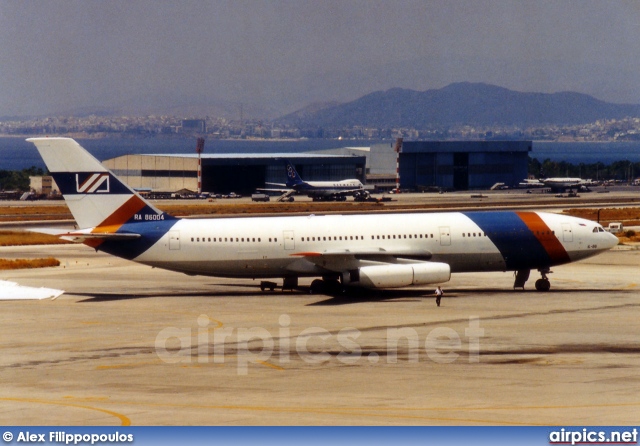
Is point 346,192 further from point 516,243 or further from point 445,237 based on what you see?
point 445,237

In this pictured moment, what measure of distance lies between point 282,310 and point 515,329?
527 inches

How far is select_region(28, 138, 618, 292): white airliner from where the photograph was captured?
57.8m

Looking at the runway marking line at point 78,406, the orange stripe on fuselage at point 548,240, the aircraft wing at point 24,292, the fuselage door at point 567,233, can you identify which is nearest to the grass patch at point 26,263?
the aircraft wing at point 24,292

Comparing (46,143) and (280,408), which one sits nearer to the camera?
(280,408)

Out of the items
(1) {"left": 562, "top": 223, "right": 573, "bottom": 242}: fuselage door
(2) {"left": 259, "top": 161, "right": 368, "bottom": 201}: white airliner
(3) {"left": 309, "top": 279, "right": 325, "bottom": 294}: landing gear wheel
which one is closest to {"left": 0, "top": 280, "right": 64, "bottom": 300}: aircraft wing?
(3) {"left": 309, "top": 279, "right": 325, "bottom": 294}: landing gear wheel

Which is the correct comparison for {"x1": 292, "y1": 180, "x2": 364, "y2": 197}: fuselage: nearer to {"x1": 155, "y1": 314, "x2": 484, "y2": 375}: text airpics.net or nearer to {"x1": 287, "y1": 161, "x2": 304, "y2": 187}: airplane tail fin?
{"x1": 287, "y1": 161, "x2": 304, "y2": 187}: airplane tail fin

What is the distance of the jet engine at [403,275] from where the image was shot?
183 feet

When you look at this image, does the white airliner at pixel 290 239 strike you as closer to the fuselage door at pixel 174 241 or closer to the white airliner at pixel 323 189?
the fuselage door at pixel 174 241

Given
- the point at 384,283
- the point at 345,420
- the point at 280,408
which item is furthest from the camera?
the point at 384,283

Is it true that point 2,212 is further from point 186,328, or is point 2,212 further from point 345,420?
point 345,420

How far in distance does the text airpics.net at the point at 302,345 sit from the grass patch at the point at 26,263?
31.9 meters

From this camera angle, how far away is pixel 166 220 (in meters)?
59.2

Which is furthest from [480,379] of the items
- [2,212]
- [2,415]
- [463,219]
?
[2,212]

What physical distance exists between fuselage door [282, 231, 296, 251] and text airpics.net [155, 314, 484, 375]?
440 inches
